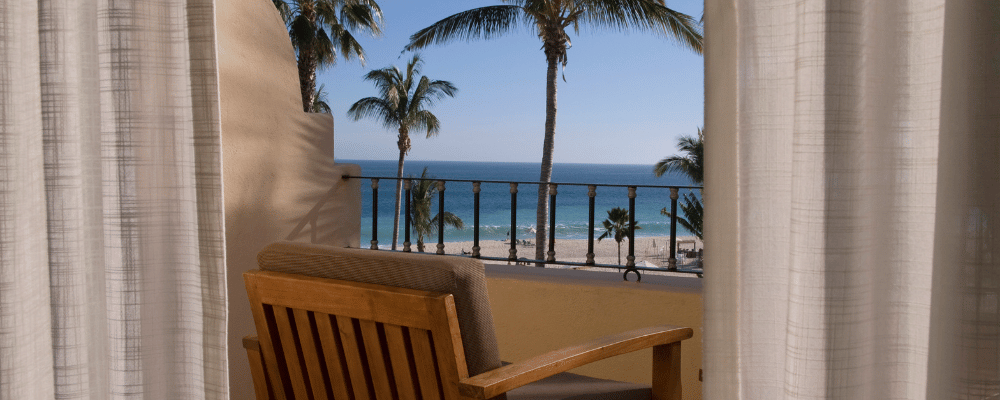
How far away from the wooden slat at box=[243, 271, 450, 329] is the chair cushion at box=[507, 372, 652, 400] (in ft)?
1.33

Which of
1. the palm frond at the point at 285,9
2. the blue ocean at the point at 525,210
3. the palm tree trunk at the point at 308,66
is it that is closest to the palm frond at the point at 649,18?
the palm tree trunk at the point at 308,66

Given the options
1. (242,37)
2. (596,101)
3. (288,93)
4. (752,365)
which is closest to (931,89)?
(752,365)

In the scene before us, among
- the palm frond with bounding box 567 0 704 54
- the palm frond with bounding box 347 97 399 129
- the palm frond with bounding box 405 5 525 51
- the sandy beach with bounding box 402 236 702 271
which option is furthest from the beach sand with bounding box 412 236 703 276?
the palm frond with bounding box 567 0 704 54

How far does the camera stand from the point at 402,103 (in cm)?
2348

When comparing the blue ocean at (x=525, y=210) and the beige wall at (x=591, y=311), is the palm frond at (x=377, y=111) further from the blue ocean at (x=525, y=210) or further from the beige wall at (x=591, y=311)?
the beige wall at (x=591, y=311)

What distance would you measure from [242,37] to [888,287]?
247 cm

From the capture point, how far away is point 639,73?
129ft

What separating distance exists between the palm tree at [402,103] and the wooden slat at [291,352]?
21.5 metres

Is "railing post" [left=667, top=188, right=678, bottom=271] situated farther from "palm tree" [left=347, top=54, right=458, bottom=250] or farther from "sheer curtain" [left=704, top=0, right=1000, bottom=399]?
"palm tree" [left=347, top=54, right=458, bottom=250]

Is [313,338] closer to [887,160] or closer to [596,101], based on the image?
[887,160]

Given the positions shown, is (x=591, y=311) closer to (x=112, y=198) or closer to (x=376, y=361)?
(x=376, y=361)

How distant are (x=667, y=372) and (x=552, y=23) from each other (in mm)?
11191

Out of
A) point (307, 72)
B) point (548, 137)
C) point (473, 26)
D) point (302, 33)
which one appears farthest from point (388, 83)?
point (548, 137)

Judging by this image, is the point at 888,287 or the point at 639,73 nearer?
the point at 888,287
